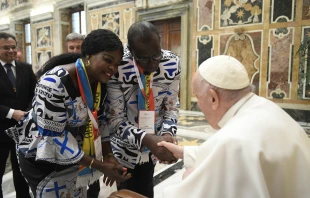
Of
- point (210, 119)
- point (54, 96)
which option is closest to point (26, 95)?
point (54, 96)

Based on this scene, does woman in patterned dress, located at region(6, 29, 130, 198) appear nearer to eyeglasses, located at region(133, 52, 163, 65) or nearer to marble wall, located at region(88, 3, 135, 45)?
eyeglasses, located at region(133, 52, 163, 65)

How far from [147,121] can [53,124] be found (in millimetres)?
605

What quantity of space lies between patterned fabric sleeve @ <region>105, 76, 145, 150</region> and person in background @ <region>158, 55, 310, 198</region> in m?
0.59

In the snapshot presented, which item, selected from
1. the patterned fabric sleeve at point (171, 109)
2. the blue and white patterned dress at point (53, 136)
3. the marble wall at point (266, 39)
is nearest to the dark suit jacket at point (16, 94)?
the blue and white patterned dress at point (53, 136)

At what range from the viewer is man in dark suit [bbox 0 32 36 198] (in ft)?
8.11

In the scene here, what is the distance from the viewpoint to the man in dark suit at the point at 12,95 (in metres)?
2.47

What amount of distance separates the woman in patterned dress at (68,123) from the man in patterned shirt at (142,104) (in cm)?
13

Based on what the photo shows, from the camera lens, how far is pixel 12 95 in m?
2.54

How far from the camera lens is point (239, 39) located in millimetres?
6680

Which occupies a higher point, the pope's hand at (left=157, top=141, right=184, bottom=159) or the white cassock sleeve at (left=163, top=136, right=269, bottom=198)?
the white cassock sleeve at (left=163, top=136, right=269, bottom=198)

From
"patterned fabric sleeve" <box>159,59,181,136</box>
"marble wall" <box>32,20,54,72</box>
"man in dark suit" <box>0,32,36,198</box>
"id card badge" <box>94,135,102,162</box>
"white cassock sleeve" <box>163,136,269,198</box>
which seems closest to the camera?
"white cassock sleeve" <box>163,136,269,198</box>

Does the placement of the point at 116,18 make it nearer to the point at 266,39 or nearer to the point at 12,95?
the point at 266,39

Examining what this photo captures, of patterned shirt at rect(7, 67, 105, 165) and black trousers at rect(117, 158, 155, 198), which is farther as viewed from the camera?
black trousers at rect(117, 158, 155, 198)

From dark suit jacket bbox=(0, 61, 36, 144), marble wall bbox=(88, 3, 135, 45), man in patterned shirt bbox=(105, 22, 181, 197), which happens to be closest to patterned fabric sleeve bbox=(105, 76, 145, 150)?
man in patterned shirt bbox=(105, 22, 181, 197)
